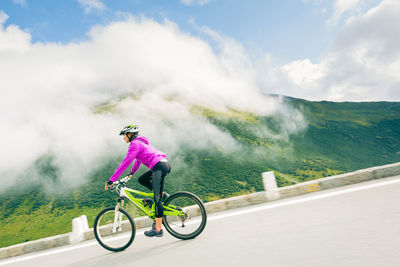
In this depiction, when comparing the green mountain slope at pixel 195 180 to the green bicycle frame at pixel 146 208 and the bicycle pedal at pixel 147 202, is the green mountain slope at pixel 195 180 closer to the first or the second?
the green bicycle frame at pixel 146 208

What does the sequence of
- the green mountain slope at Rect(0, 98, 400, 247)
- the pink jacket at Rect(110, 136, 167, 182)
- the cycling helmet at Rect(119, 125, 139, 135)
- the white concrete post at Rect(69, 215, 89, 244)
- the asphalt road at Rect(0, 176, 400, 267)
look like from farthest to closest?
1. the green mountain slope at Rect(0, 98, 400, 247)
2. the white concrete post at Rect(69, 215, 89, 244)
3. the cycling helmet at Rect(119, 125, 139, 135)
4. the pink jacket at Rect(110, 136, 167, 182)
5. the asphalt road at Rect(0, 176, 400, 267)

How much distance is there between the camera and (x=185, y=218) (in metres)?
5.11

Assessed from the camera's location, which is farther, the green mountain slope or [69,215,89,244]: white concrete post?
the green mountain slope

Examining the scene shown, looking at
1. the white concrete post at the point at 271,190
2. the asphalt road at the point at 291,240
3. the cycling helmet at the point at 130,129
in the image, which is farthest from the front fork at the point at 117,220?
the white concrete post at the point at 271,190

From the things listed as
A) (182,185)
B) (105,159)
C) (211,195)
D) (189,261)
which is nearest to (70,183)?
(105,159)

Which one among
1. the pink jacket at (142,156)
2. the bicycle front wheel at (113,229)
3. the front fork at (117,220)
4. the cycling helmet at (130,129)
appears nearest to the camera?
the pink jacket at (142,156)

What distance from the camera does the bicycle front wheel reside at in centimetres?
519

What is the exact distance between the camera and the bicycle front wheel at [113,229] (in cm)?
519

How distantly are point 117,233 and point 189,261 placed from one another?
2089 mm

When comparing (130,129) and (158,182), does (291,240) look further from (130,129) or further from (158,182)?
(130,129)

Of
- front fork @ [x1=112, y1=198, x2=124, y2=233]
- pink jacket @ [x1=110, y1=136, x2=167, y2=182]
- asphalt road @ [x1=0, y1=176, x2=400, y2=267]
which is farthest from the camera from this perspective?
front fork @ [x1=112, y1=198, x2=124, y2=233]

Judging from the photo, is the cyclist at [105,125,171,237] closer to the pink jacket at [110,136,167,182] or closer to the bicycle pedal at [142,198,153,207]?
the pink jacket at [110,136,167,182]

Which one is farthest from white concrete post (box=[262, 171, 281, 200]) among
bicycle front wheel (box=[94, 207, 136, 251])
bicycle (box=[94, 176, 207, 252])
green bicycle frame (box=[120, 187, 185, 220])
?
bicycle front wheel (box=[94, 207, 136, 251])

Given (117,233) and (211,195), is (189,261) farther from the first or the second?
(211,195)
